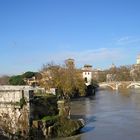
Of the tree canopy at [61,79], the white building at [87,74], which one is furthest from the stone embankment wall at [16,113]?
the white building at [87,74]

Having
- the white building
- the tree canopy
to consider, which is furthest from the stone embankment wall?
the white building

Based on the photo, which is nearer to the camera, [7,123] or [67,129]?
[7,123]

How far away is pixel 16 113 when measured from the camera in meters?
22.7

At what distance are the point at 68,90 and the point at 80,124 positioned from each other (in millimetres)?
26999

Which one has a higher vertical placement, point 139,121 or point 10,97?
point 10,97

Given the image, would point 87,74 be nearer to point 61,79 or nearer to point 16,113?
point 61,79

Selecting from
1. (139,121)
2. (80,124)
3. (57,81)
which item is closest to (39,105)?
(80,124)

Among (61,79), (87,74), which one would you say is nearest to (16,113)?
(61,79)

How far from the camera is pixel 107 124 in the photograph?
97.3 ft

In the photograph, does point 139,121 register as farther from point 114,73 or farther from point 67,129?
point 114,73

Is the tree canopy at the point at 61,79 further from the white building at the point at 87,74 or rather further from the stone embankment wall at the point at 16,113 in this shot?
the stone embankment wall at the point at 16,113

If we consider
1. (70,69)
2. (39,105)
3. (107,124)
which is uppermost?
(70,69)

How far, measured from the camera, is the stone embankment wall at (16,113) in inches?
880

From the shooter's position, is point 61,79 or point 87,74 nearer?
point 61,79
